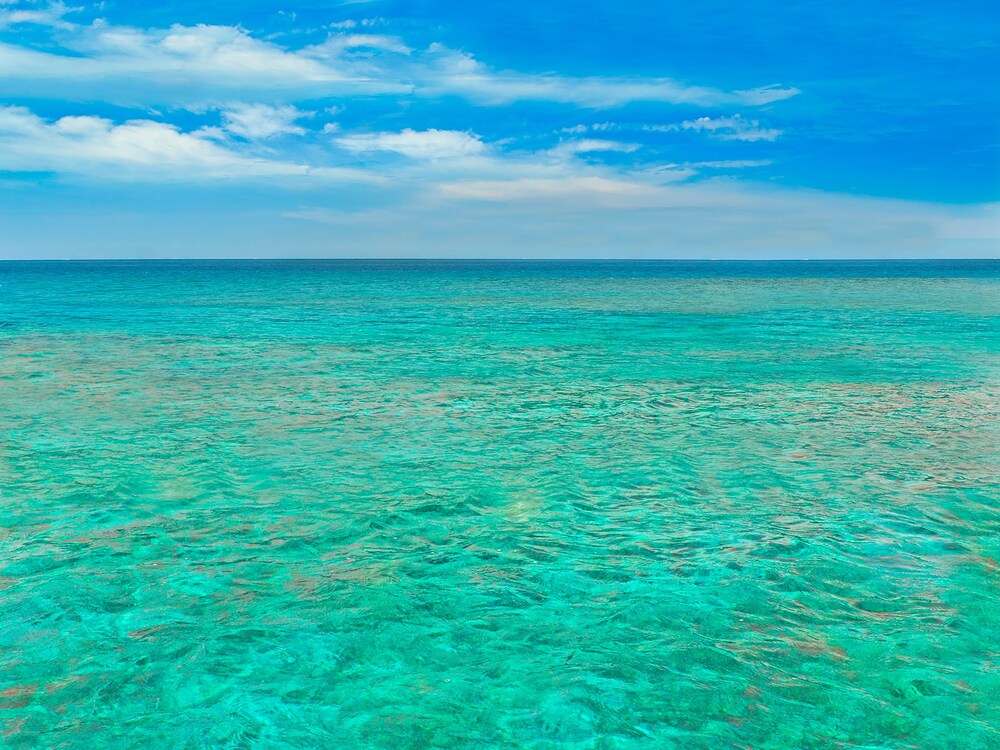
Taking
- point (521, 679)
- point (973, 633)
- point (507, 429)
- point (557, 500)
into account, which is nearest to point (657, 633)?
point (521, 679)

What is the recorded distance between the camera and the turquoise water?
609 centimetres

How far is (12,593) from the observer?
7887 millimetres

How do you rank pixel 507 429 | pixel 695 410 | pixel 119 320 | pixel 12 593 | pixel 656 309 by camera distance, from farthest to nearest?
1. pixel 656 309
2. pixel 119 320
3. pixel 695 410
4. pixel 507 429
5. pixel 12 593

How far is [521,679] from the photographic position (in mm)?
6531

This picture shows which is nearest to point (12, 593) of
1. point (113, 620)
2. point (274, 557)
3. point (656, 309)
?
point (113, 620)

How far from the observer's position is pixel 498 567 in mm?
8734

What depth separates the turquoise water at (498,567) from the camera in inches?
240

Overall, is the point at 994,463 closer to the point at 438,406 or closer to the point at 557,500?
the point at 557,500

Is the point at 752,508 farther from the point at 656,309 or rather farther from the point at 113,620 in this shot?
the point at 656,309

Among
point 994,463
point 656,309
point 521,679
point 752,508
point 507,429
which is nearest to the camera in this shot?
point 521,679

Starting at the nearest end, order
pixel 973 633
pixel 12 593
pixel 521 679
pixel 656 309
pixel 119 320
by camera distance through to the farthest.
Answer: pixel 521 679, pixel 973 633, pixel 12 593, pixel 119 320, pixel 656 309

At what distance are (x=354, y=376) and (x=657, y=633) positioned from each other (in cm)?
1669

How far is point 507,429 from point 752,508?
5974 mm

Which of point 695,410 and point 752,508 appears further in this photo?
point 695,410
